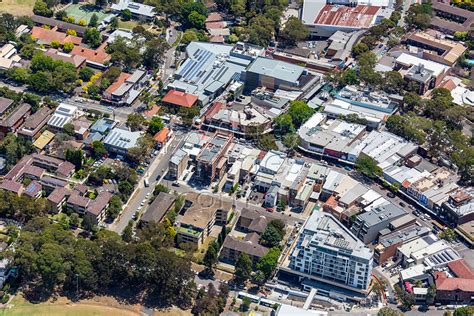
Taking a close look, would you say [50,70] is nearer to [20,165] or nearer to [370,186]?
[20,165]

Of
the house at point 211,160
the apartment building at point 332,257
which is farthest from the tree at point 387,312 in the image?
the house at point 211,160

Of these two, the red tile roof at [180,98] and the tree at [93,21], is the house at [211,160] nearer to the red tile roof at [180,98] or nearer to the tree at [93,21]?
the red tile roof at [180,98]

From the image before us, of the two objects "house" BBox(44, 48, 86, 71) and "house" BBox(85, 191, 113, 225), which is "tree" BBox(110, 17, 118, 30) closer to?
"house" BBox(44, 48, 86, 71)

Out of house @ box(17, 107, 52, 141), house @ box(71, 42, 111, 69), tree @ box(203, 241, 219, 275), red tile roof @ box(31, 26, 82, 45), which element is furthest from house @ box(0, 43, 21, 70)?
tree @ box(203, 241, 219, 275)

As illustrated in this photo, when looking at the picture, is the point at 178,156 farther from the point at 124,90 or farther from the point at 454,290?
the point at 454,290

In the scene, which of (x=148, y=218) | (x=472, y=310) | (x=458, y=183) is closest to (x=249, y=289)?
(x=148, y=218)

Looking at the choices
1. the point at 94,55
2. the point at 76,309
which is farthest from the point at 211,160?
the point at 94,55
